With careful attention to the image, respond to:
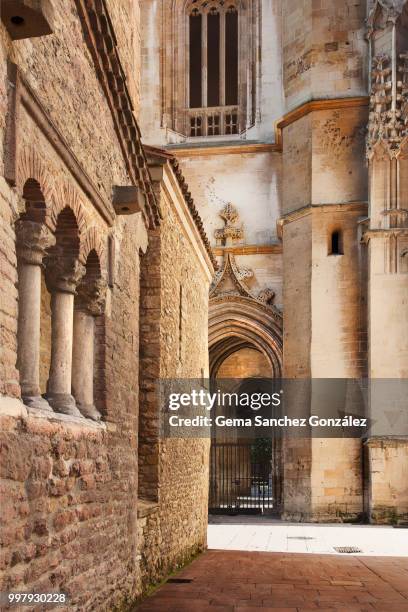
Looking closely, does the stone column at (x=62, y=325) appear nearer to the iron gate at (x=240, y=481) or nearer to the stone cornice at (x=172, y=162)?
the stone cornice at (x=172, y=162)

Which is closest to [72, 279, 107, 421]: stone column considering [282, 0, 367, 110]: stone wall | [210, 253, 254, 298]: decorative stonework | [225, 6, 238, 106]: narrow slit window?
[282, 0, 367, 110]: stone wall

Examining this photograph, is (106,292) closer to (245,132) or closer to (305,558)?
(305,558)

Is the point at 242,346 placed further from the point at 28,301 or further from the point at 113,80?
the point at 28,301

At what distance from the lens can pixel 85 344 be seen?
255 inches

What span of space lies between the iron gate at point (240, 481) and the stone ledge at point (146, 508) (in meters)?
13.3

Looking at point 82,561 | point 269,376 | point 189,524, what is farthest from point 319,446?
point 82,561

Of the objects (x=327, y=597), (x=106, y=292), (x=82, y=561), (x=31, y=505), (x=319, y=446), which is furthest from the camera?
(x=319, y=446)

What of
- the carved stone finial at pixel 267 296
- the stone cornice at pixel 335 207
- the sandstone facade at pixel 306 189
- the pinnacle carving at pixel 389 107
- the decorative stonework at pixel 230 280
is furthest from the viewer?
the decorative stonework at pixel 230 280

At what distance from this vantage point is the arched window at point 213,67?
25641mm

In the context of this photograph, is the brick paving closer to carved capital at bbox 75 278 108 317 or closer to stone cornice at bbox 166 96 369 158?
carved capital at bbox 75 278 108 317

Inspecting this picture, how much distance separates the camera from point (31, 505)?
184 inches

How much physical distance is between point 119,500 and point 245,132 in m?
19.0

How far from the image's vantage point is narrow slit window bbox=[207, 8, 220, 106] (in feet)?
85.0

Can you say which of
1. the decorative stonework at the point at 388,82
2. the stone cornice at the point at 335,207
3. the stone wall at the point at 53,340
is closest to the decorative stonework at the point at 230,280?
the stone cornice at the point at 335,207
